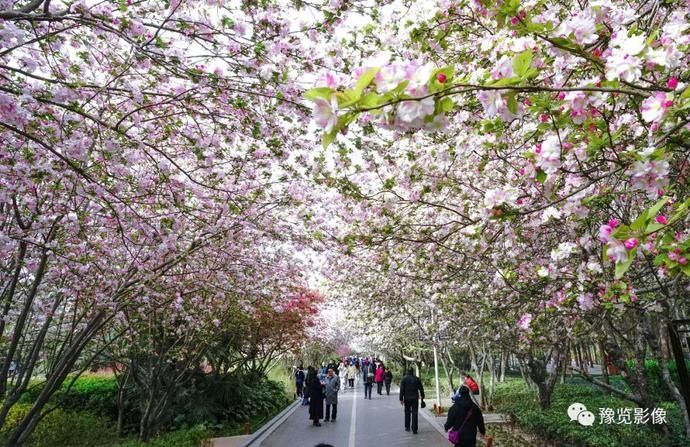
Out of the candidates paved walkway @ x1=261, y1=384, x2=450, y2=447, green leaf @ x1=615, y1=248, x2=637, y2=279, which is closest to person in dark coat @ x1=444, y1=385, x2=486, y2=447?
paved walkway @ x1=261, y1=384, x2=450, y2=447

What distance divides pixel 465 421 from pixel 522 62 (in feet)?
21.0

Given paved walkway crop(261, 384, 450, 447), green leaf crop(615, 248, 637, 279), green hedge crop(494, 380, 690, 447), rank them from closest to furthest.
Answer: green leaf crop(615, 248, 637, 279), green hedge crop(494, 380, 690, 447), paved walkway crop(261, 384, 450, 447)

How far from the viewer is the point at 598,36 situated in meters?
2.77

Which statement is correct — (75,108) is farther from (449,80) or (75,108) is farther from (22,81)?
(449,80)

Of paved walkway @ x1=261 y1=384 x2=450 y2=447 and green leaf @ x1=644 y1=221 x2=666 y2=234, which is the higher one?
green leaf @ x1=644 y1=221 x2=666 y2=234

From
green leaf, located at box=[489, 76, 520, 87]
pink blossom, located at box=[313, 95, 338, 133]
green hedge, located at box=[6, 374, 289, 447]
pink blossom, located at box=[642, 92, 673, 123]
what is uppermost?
pink blossom, located at box=[642, 92, 673, 123]

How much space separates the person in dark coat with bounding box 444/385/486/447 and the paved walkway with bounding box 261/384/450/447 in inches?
121

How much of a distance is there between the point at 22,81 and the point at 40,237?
10.0ft

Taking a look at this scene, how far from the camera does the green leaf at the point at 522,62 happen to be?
1.80m

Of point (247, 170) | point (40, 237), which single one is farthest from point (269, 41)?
point (40, 237)

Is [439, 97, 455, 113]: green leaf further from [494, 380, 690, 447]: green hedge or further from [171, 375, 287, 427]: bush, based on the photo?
[171, 375, 287, 427]: bush

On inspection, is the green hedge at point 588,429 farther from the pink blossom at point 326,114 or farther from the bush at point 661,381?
the pink blossom at point 326,114

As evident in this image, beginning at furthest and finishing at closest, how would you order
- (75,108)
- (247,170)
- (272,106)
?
(247,170) → (272,106) → (75,108)

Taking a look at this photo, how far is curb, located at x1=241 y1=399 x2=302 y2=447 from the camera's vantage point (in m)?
10.8
